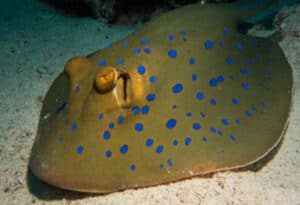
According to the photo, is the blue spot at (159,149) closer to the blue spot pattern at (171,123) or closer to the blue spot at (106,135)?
the blue spot pattern at (171,123)

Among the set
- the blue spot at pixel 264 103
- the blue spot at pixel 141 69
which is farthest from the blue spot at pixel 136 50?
the blue spot at pixel 264 103

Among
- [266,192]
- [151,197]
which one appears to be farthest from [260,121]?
[151,197]

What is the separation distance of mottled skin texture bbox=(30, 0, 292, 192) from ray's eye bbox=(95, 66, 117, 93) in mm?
13

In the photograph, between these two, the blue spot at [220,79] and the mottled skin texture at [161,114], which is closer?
the mottled skin texture at [161,114]

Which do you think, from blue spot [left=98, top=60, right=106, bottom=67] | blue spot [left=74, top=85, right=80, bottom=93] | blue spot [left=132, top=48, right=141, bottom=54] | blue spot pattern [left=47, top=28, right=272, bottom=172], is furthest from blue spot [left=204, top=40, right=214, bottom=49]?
blue spot [left=74, top=85, right=80, bottom=93]

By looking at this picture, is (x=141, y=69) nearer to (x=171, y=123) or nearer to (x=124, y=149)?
(x=171, y=123)

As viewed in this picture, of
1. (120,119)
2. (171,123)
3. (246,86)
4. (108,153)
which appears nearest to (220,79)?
(246,86)

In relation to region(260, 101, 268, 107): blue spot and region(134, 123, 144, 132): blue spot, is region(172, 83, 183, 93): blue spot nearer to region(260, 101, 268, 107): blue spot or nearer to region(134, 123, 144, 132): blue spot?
region(134, 123, 144, 132): blue spot

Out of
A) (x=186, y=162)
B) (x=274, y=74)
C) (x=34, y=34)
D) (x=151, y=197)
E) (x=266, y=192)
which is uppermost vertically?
(x=274, y=74)

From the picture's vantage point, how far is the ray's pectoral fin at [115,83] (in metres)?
2.99

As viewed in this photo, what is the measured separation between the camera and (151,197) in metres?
2.89

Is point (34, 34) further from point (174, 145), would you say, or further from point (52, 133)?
point (174, 145)

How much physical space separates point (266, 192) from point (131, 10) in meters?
5.02

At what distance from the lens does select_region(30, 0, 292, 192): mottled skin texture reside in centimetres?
280
